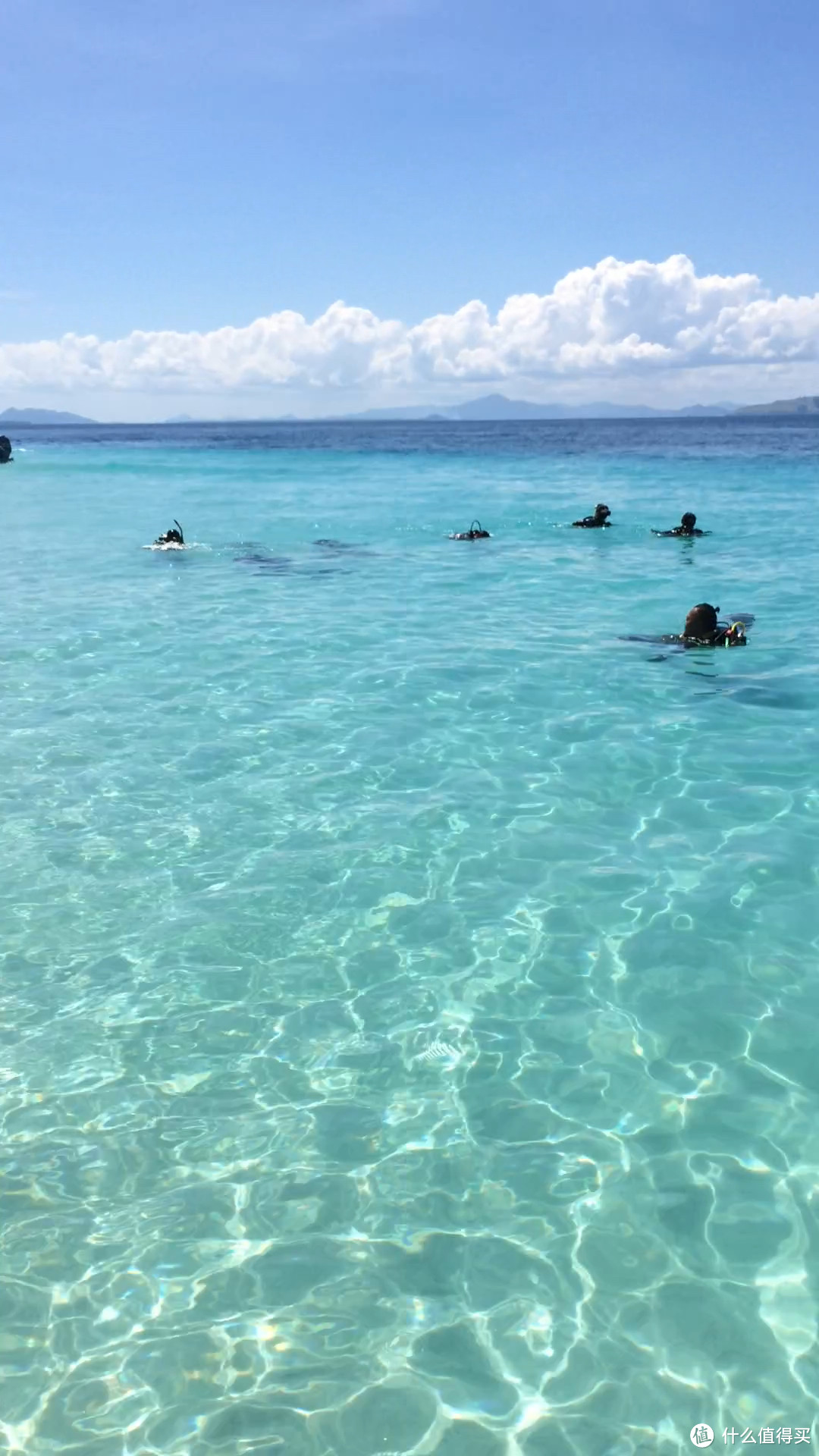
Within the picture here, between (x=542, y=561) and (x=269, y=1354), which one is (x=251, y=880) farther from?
(x=542, y=561)

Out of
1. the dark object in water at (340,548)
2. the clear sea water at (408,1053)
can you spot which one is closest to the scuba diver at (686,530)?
the dark object in water at (340,548)

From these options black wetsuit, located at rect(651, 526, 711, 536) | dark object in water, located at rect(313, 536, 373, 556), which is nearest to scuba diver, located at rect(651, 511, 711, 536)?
black wetsuit, located at rect(651, 526, 711, 536)

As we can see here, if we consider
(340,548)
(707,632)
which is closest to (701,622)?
(707,632)

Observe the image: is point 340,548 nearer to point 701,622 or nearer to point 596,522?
point 596,522

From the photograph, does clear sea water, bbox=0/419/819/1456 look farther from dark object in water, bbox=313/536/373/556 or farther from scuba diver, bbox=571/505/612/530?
scuba diver, bbox=571/505/612/530

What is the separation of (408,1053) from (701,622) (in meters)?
13.0

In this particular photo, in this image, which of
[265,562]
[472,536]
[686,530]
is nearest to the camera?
[265,562]

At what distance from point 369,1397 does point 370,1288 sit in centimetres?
61

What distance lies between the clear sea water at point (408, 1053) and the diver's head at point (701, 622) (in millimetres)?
467

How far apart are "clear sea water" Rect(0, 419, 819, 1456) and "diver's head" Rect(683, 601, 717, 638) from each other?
1.53 ft

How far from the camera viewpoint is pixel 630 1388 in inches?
206

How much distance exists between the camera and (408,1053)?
7.68 m

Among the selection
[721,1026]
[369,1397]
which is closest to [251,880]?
[721,1026]

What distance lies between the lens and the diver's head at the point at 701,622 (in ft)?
61.5
